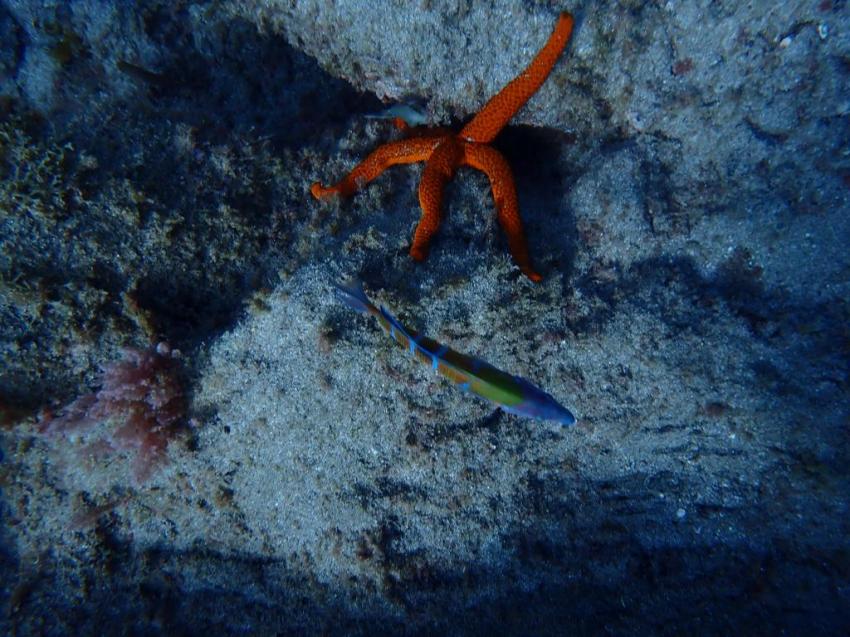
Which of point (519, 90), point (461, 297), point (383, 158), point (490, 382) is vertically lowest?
point (490, 382)

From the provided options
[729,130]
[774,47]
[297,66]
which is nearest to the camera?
[774,47]

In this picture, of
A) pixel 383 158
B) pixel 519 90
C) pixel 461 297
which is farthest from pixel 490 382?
pixel 519 90

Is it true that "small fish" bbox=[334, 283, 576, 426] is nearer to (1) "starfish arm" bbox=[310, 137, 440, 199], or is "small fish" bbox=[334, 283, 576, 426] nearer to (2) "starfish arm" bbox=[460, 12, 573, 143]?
(1) "starfish arm" bbox=[310, 137, 440, 199]

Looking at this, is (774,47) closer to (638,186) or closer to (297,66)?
(638,186)

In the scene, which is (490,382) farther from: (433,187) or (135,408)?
(135,408)

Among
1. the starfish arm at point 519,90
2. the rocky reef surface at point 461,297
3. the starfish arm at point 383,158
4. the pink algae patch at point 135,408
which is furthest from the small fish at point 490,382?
the pink algae patch at point 135,408

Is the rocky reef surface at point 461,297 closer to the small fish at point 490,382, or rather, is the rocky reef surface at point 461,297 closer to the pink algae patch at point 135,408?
the pink algae patch at point 135,408

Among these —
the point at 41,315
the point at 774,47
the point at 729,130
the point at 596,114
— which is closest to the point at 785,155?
the point at 729,130
